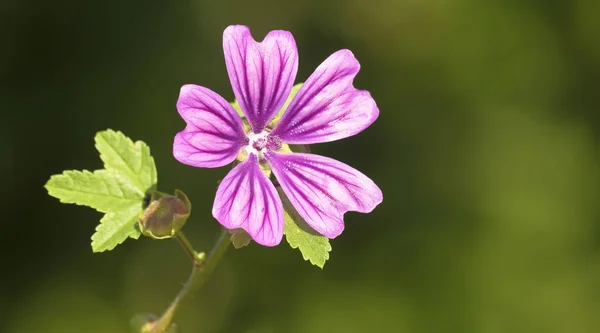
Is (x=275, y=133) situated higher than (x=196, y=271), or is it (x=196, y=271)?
(x=275, y=133)

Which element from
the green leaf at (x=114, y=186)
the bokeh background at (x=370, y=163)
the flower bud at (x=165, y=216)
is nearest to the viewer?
the flower bud at (x=165, y=216)

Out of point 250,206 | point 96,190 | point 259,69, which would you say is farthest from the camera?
point 96,190

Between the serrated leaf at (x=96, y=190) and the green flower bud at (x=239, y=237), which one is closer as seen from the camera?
the green flower bud at (x=239, y=237)

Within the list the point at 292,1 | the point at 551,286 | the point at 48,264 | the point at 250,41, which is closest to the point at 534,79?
the point at 551,286

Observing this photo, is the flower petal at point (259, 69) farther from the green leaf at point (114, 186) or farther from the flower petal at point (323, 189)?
the green leaf at point (114, 186)

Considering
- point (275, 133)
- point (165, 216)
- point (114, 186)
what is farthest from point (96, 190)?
point (275, 133)

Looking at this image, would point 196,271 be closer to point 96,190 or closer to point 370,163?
point 96,190

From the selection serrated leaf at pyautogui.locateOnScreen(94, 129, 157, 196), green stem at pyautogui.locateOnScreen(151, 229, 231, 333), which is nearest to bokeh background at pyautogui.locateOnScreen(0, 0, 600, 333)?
serrated leaf at pyautogui.locateOnScreen(94, 129, 157, 196)

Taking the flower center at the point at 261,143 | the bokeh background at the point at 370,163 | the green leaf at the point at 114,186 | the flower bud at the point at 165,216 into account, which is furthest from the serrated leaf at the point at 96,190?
the bokeh background at the point at 370,163
